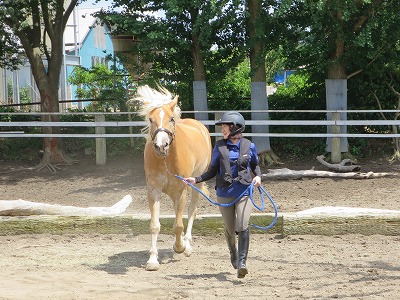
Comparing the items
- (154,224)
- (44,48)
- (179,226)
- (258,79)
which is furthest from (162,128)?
(44,48)

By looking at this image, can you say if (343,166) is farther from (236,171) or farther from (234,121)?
(234,121)

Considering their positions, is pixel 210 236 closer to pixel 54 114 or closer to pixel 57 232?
pixel 57 232

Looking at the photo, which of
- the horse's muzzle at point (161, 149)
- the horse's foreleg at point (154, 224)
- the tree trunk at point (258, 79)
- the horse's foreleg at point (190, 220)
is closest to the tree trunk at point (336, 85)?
the tree trunk at point (258, 79)

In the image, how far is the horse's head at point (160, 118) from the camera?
7.11 meters

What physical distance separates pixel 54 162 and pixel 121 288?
10.8 metres

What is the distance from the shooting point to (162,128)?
7.19m

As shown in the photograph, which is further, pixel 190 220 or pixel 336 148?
pixel 336 148

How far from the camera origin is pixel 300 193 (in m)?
12.1

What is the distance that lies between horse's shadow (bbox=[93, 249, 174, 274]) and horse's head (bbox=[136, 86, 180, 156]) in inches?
47.6

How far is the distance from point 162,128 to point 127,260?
4.96 ft

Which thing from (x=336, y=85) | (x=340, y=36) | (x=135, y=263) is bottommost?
(x=135, y=263)

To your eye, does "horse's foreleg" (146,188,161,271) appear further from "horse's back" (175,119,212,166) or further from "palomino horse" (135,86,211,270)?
"horse's back" (175,119,212,166)

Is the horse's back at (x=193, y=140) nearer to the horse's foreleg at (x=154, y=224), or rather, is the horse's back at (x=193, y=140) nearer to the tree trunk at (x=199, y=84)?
the horse's foreleg at (x=154, y=224)

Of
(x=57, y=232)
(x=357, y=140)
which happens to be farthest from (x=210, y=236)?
(x=357, y=140)
